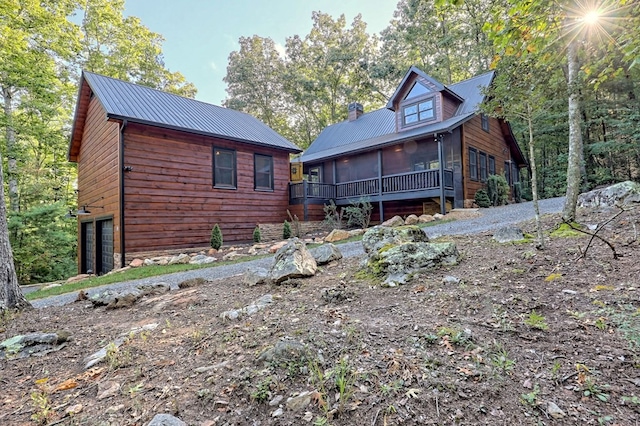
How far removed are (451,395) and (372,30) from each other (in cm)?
2784

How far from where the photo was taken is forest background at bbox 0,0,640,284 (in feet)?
13.5

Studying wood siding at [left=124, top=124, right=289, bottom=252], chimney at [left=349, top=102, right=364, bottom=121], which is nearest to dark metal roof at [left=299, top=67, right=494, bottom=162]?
chimney at [left=349, top=102, right=364, bottom=121]

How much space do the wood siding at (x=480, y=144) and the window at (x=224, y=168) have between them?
29.9 ft

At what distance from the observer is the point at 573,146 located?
14.6 feet

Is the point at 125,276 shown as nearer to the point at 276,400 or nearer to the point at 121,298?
the point at 121,298

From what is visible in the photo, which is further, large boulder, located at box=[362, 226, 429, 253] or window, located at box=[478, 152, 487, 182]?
window, located at box=[478, 152, 487, 182]

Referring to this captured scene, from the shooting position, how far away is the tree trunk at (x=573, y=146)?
4395 mm

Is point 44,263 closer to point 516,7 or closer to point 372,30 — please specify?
point 516,7

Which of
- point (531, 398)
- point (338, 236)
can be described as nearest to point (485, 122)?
point (338, 236)

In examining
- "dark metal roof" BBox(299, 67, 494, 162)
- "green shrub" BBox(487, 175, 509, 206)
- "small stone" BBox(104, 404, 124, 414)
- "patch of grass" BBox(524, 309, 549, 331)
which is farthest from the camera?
"green shrub" BBox(487, 175, 509, 206)

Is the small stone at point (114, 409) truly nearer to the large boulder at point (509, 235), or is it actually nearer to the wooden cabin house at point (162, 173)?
the large boulder at point (509, 235)

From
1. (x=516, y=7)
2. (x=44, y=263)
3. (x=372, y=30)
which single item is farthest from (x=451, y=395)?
(x=372, y=30)

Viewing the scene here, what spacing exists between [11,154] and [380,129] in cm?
1681

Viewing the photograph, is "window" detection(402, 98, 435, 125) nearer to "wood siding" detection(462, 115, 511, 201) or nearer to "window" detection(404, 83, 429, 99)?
"window" detection(404, 83, 429, 99)
